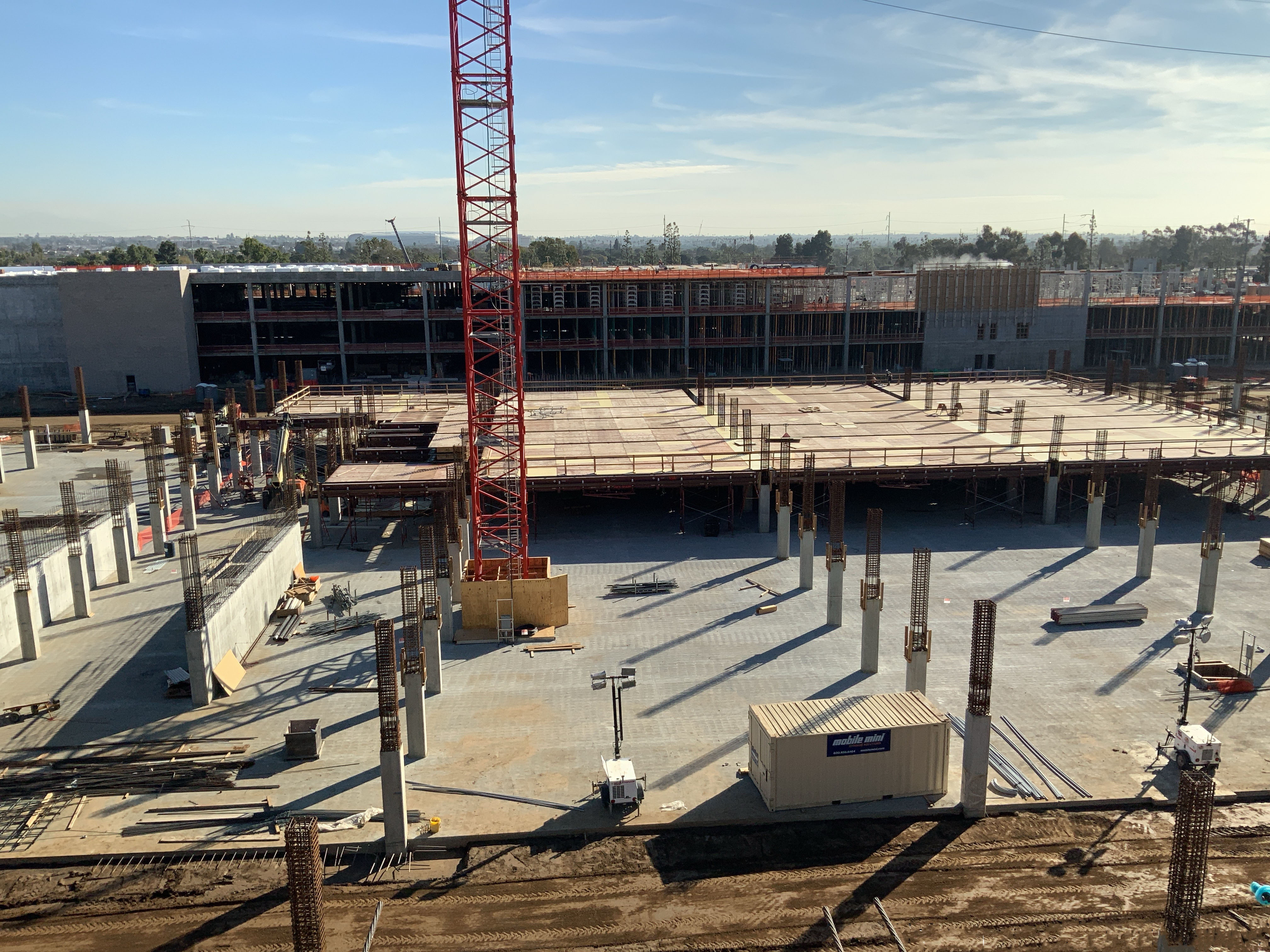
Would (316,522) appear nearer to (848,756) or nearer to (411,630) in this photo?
(411,630)

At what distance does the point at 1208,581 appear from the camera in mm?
28078

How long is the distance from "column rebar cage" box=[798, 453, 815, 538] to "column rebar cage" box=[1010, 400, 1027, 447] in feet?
36.1

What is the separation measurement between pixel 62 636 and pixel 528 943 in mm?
18733

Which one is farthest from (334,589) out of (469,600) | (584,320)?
(584,320)

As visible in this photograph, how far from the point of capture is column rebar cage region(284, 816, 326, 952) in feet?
42.7

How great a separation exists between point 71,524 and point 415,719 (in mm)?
14767

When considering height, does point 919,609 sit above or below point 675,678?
above

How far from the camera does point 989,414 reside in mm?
49500

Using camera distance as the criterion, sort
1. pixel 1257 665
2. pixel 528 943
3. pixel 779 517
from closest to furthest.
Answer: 1. pixel 528 943
2. pixel 1257 665
3. pixel 779 517

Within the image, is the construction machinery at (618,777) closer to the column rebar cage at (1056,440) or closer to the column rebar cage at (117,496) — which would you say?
the column rebar cage at (117,496)

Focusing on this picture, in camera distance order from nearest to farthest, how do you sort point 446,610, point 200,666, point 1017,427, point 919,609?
1. point 919,609
2. point 200,666
3. point 446,610
4. point 1017,427

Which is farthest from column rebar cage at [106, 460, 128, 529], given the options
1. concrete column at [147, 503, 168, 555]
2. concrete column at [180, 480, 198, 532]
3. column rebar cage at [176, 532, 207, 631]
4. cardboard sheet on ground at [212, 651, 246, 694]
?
cardboard sheet on ground at [212, 651, 246, 694]

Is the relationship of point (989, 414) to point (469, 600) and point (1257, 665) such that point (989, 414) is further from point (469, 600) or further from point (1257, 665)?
point (469, 600)

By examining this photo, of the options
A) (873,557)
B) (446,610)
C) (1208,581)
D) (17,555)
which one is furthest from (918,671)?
(17,555)
